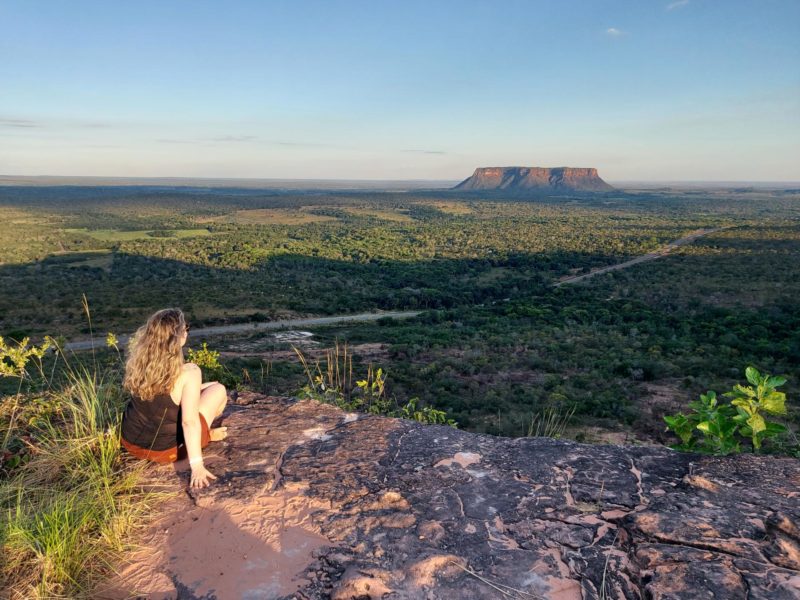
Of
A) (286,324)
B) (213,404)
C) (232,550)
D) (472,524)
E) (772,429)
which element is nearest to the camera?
(232,550)

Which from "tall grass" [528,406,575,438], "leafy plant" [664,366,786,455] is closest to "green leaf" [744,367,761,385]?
"leafy plant" [664,366,786,455]

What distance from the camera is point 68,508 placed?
2.28m

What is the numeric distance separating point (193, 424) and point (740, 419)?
3.28m

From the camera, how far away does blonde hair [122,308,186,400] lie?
9.38ft

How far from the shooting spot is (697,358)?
59.4 feet

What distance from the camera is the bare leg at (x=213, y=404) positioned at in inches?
123

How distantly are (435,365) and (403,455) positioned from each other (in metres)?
14.8

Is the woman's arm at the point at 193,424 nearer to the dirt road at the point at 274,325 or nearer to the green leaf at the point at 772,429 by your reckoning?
the green leaf at the point at 772,429

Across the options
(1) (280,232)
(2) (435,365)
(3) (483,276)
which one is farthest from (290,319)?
(1) (280,232)

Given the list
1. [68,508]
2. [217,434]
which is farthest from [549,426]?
[68,508]

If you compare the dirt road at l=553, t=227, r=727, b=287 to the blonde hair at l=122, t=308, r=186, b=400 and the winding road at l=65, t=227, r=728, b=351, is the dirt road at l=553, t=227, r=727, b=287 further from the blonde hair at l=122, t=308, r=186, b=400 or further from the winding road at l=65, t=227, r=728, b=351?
the blonde hair at l=122, t=308, r=186, b=400

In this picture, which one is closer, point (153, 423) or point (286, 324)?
point (153, 423)

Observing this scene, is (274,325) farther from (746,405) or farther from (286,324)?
(746,405)

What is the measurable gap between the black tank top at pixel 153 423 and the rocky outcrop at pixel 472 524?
0.20m
